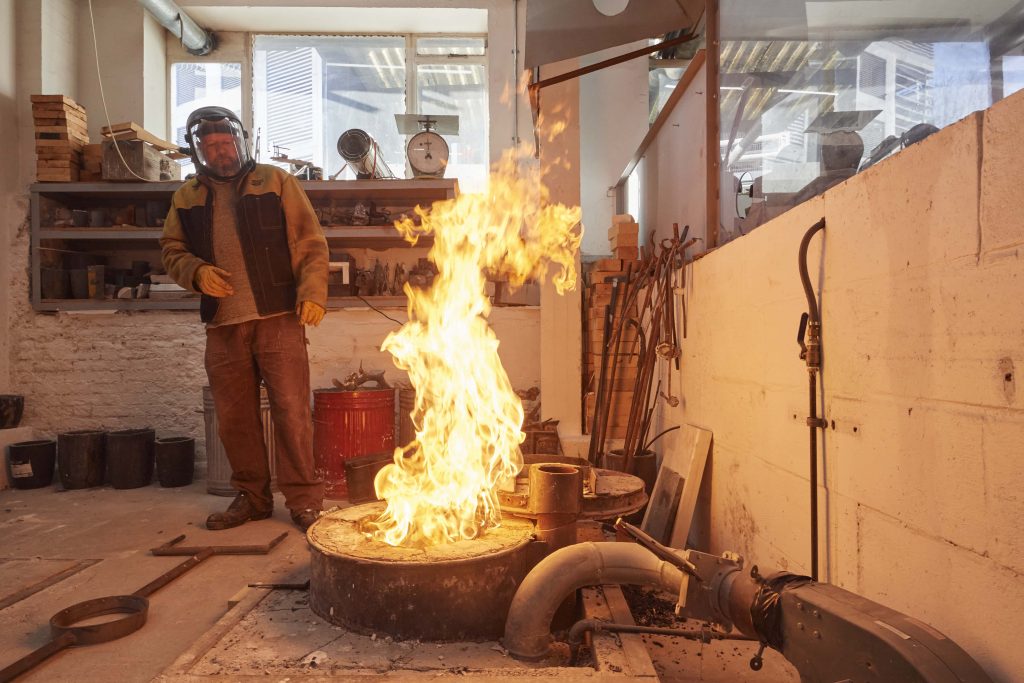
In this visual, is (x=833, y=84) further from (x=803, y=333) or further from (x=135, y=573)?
(x=135, y=573)

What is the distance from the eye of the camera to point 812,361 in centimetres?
229

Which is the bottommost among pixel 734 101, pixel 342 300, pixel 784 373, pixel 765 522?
pixel 765 522

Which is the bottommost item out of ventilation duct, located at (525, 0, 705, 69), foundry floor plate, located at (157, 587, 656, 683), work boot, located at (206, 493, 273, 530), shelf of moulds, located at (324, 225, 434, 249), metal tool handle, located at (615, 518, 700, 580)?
work boot, located at (206, 493, 273, 530)

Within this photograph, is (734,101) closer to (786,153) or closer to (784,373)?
(786,153)

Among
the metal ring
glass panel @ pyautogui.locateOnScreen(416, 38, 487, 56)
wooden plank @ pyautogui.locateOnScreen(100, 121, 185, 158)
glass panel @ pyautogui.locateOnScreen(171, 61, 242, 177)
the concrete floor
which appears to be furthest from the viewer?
glass panel @ pyautogui.locateOnScreen(416, 38, 487, 56)

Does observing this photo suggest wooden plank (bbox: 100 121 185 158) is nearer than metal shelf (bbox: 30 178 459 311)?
Yes

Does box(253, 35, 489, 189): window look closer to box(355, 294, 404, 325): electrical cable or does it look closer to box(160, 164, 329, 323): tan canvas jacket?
box(355, 294, 404, 325): electrical cable

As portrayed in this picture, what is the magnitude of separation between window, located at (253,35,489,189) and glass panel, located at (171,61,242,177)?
1.05ft

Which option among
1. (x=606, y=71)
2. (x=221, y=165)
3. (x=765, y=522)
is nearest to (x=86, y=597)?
(x=221, y=165)

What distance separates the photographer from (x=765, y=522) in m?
2.80

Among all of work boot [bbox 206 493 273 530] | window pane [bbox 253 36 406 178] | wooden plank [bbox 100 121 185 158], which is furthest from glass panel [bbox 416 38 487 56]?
work boot [bbox 206 493 273 530]

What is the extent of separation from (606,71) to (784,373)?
5.99 meters

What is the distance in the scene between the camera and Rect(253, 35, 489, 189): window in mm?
7543

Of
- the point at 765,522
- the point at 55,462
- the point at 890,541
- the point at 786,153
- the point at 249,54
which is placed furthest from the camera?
the point at 249,54
